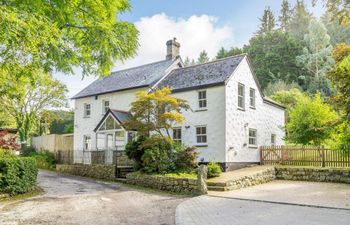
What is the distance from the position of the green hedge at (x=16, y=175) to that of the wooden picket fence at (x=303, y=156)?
15290 millimetres

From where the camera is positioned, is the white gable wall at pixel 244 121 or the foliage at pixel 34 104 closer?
the white gable wall at pixel 244 121

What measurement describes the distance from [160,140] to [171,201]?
188 inches

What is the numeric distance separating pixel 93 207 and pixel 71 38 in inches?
229

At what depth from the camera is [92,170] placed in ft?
68.4

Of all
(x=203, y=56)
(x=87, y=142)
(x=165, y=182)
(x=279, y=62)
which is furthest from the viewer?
(x=203, y=56)

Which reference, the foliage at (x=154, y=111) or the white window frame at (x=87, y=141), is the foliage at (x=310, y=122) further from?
the white window frame at (x=87, y=141)

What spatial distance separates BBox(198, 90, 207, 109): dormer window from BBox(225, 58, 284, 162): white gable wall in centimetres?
162

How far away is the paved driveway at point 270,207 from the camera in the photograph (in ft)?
28.1

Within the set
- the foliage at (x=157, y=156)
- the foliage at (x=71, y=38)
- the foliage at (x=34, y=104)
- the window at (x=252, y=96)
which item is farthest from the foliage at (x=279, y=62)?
the foliage at (x=71, y=38)

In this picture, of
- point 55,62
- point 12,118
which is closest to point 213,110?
point 55,62

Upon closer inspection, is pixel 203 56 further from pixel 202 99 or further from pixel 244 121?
pixel 202 99

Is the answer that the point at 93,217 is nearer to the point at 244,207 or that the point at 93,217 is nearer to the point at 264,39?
the point at 244,207

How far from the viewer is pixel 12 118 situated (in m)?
34.3

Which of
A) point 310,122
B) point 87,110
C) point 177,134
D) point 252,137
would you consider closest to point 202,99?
point 177,134
